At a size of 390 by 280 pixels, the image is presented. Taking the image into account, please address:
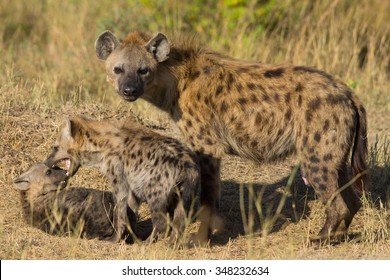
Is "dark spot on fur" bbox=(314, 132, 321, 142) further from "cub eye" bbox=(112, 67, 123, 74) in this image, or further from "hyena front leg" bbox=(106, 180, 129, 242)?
"cub eye" bbox=(112, 67, 123, 74)

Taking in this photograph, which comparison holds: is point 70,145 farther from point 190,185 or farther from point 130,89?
point 190,185

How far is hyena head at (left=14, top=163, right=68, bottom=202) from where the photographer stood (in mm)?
7188

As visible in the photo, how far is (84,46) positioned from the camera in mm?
11992

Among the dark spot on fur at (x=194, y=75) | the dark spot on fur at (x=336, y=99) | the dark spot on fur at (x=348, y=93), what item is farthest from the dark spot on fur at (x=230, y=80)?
the dark spot on fur at (x=348, y=93)

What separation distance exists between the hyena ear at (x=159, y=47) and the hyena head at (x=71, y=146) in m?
0.80

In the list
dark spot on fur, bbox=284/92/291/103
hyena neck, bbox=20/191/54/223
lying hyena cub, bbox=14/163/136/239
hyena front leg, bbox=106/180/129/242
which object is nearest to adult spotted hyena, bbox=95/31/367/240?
dark spot on fur, bbox=284/92/291/103

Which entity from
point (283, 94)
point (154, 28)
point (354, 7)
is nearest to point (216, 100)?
point (283, 94)

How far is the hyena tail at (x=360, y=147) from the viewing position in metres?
6.80

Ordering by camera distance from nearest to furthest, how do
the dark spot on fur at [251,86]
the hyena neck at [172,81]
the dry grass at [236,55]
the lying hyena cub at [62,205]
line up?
the dry grass at [236,55] < the lying hyena cub at [62,205] < the dark spot on fur at [251,86] < the hyena neck at [172,81]

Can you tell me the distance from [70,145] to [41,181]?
1.48ft

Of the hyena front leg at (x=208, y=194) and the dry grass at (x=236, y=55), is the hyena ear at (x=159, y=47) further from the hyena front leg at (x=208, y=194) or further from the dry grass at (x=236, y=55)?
the dry grass at (x=236, y=55)

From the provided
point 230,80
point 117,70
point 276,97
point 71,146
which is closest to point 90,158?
point 71,146

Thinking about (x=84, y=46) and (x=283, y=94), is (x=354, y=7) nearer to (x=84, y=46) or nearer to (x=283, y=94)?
(x=84, y=46)

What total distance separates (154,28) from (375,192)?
4.87 meters
